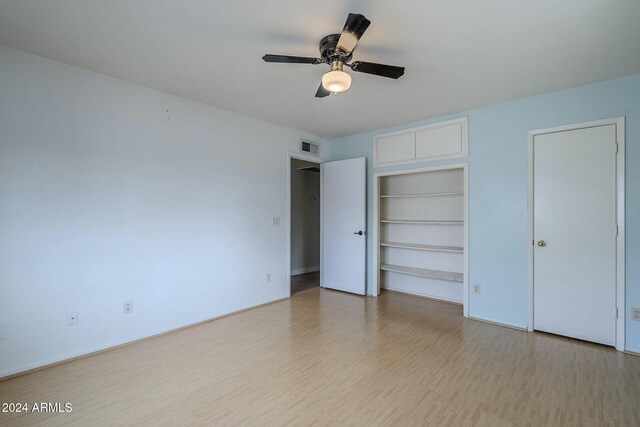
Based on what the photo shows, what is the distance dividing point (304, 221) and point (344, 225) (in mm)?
1872

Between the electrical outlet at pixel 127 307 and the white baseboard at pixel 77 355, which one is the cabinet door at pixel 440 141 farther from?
the electrical outlet at pixel 127 307

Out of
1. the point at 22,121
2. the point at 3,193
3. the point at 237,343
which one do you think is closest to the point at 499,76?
the point at 237,343

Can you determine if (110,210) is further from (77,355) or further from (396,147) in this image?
(396,147)

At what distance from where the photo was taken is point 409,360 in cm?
Answer: 251

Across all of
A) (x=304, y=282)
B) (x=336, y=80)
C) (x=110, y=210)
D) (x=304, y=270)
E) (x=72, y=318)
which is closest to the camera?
(x=336, y=80)

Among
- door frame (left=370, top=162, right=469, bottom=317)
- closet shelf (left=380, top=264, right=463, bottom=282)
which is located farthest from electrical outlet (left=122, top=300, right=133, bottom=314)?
closet shelf (left=380, top=264, right=463, bottom=282)

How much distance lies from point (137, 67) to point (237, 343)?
8.65ft

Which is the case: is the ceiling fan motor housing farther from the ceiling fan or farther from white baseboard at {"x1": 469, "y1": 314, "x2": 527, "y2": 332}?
white baseboard at {"x1": 469, "y1": 314, "x2": 527, "y2": 332}

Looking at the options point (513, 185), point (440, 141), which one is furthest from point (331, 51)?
point (513, 185)

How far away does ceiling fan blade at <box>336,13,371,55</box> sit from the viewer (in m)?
1.64

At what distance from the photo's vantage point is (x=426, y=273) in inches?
162

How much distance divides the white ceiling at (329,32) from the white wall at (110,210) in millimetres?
310

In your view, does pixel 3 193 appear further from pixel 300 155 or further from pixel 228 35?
pixel 300 155

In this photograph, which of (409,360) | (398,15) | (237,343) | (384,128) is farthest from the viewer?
(384,128)
